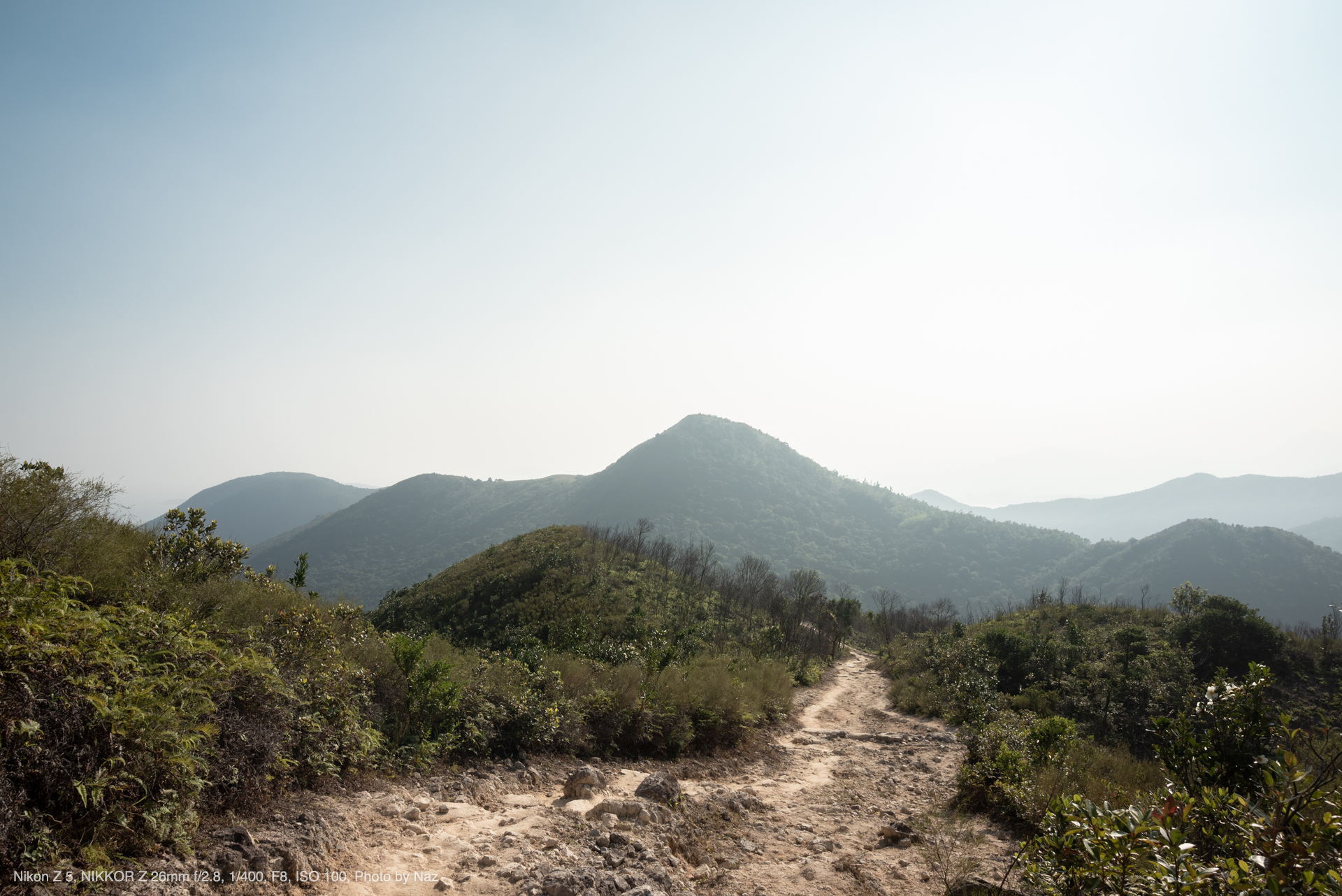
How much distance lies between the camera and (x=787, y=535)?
12762 cm

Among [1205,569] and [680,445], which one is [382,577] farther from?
[1205,569]

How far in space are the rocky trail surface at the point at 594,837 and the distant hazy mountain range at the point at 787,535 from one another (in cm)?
8582

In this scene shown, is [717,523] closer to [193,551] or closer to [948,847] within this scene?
[193,551]

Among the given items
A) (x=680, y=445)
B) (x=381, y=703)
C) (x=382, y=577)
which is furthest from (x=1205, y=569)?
(x=382, y=577)

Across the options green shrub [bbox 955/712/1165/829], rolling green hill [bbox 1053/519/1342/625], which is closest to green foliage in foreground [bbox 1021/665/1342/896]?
green shrub [bbox 955/712/1165/829]

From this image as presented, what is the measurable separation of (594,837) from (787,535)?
12729 centimetres

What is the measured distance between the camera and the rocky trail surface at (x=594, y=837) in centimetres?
384

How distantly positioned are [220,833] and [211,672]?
1.21m

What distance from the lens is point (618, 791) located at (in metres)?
6.63

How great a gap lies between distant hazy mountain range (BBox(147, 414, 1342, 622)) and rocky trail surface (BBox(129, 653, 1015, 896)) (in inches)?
3379

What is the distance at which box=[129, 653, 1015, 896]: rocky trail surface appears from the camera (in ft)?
12.6

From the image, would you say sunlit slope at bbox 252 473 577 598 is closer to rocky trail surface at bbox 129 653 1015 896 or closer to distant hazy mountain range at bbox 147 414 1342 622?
distant hazy mountain range at bbox 147 414 1342 622

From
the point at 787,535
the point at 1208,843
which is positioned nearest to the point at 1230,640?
the point at 1208,843

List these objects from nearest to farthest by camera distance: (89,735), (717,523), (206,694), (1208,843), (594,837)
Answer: (1208,843)
(89,735)
(206,694)
(594,837)
(717,523)
